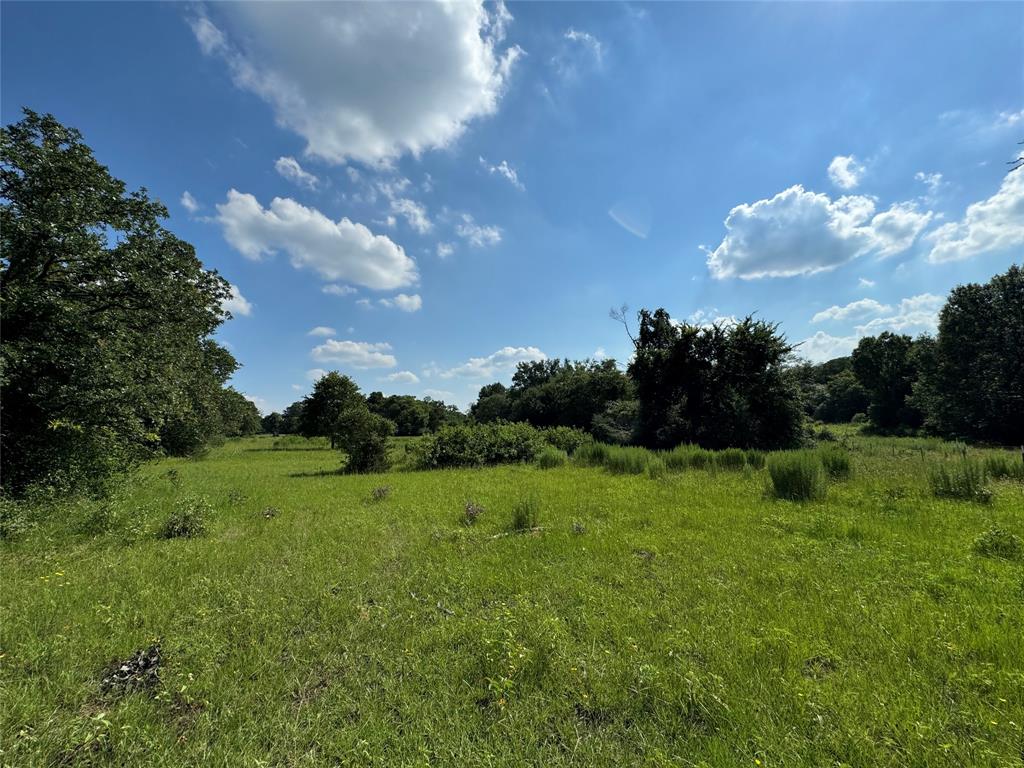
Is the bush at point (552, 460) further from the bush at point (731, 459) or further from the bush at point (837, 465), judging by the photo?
the bush at point (837, 465)

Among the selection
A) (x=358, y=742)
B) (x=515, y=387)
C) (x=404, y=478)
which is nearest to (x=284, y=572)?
(x=358, y=742)

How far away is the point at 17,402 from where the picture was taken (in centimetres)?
866

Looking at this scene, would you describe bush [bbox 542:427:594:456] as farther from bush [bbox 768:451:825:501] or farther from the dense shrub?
bush [bbox 768:451:825:501]

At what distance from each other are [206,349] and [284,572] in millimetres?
23830

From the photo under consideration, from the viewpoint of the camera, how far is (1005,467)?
9156mm

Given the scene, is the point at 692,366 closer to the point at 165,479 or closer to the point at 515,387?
the point at 165,479

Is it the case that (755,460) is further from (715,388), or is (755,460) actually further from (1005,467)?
(715,388)

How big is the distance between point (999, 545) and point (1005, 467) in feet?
21.9

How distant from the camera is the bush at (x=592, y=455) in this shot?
1664 cm

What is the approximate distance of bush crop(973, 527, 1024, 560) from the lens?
4902 mm

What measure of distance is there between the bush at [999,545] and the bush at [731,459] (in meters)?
8.00

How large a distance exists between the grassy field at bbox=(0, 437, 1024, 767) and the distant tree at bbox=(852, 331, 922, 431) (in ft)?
147

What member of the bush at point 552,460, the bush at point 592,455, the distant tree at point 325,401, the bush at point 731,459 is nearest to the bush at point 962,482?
the bush at point 731,459

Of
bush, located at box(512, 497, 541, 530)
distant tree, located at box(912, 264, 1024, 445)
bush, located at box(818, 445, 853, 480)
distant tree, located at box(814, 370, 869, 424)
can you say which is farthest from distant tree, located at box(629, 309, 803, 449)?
distant tree, located at box(814, 370, 869, 424)
